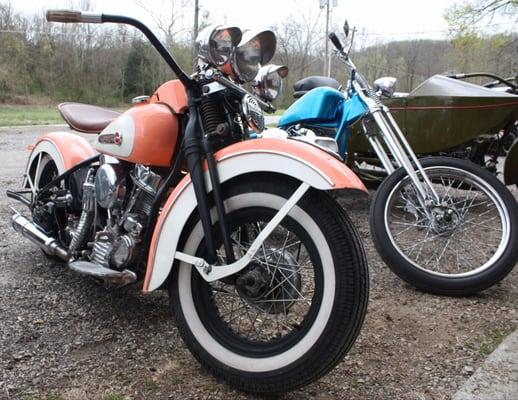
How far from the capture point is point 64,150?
123 inches

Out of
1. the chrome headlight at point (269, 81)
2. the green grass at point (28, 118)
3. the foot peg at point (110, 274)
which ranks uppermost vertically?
the chrome headlight at point (269, 81)

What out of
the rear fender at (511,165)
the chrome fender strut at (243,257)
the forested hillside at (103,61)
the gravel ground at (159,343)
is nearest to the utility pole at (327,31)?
the forested hillside at (103,61)

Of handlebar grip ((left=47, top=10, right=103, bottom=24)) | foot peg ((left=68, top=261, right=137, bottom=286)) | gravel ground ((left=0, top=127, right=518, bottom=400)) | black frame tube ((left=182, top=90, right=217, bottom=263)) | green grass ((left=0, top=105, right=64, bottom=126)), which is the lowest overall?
green grass ((left=0, top=105, right=64, bottom=126))

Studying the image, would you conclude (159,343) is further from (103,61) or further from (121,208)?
(103,61)

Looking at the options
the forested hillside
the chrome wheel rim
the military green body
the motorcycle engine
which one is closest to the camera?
the motorcycle engine

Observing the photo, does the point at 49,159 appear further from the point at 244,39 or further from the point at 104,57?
the point at 104,57

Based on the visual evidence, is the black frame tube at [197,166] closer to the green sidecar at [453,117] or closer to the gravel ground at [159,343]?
the gravel ground at [159,343]

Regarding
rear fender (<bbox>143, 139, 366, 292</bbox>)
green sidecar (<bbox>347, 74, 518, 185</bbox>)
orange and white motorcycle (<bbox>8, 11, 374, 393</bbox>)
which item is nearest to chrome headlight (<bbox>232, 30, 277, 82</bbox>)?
orange and white motorcycle (<bbox>8, 11, 374, 393</bbox>)

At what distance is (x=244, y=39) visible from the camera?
6.39ft

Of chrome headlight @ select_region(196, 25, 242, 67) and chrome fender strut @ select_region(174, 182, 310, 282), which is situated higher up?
chrome headlight @ select_region(196, 25, 242, 67)

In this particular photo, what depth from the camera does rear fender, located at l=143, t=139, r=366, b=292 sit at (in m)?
1.74

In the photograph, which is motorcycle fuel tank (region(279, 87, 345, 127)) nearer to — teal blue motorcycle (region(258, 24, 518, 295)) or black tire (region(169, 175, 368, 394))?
teal blue motorcycle (region(258, 24, 518, 295))

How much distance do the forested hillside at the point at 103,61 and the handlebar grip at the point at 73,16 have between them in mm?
31793

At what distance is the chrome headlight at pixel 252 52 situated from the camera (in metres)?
1.96
